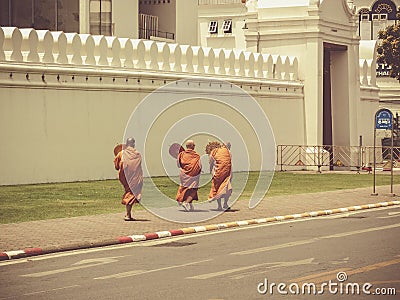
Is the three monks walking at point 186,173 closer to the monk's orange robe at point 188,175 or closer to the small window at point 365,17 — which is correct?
the monk's orange robe at point 188,175

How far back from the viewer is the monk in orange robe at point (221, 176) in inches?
997

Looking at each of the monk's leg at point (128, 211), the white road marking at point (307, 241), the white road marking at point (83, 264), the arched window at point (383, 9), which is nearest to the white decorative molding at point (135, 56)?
the monk's leg at point (128, 211)

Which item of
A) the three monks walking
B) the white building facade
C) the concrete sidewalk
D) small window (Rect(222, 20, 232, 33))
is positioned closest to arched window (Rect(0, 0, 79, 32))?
the white building facade

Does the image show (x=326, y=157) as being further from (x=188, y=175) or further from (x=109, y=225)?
(x=109, y=225)

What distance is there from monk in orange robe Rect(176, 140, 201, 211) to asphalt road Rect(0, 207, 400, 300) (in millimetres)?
3942

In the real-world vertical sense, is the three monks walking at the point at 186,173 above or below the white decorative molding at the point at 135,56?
below

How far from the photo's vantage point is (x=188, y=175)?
80.7ft

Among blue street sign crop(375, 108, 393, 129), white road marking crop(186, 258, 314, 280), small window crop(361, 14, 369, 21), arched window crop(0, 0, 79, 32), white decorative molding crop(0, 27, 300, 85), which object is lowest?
white road marking crop(186, 258, 314, 280)

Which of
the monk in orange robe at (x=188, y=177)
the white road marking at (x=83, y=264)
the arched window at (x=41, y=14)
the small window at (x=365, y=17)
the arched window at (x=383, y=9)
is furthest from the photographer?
the arched window at (x=383, y=9)

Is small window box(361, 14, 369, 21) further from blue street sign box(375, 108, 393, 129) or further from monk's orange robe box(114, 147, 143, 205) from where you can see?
monk's orange robe box(114, 147, 143, 205)

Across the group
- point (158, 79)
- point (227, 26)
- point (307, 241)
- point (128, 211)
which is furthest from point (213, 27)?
point (307, 241)

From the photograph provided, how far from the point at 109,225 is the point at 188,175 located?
3.73 m

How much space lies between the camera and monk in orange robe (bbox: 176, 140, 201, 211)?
80.6 feet

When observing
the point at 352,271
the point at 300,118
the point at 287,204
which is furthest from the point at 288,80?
the point at 352,271
